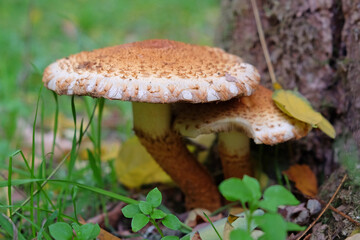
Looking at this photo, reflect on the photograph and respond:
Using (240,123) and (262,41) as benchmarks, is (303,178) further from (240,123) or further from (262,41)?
(262,41)

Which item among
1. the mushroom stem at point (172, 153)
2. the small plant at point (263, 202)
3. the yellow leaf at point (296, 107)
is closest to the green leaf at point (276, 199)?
the small plant at point (263, 202)

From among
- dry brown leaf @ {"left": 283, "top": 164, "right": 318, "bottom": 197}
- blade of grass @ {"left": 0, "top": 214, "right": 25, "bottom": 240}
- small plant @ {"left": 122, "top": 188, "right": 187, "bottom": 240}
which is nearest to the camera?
small plant @ {"left": 122, "top": 188, "right": 187, "bottom": 240}

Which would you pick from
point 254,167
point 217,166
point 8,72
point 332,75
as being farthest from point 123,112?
point 332,75

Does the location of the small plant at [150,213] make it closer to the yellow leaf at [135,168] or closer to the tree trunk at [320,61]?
the yellow leaf at [135,168]

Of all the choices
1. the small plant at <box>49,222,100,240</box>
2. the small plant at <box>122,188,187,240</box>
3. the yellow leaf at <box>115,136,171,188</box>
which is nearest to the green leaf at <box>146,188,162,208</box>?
the small plant at <box>122,188,187,240</box>

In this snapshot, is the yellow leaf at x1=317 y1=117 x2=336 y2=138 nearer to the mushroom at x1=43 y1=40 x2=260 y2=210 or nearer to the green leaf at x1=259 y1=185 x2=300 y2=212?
the mushroom at x1=43 y1=40 x2=260 y2=210

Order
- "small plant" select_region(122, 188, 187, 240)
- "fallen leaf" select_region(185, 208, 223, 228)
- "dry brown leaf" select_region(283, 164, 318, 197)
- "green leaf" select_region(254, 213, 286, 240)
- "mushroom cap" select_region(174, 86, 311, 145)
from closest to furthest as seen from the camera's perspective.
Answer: "green leaf" select_region(254, 213, 286, 240)
"small plant" select_region(122, 188, 187, 240)
"mushroom cap" select_region(174, 86, 311, 145)
"fallen leaf" select_region(185, 208, 223, 228)
"dry brown leaf" select_region(283, 164, 318, 197)

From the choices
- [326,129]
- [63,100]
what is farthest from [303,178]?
[63,100]

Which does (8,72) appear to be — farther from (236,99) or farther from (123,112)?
(236,99)
